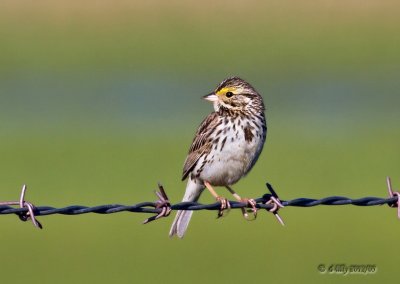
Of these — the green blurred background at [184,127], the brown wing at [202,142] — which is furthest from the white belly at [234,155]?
the green blurred background at [184,127]

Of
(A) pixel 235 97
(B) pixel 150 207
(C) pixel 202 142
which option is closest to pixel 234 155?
(C) pixel 202 142

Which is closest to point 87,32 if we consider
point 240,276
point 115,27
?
point 115,27

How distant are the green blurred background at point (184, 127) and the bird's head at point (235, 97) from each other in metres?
3.76

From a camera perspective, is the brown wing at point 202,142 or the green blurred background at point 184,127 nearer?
the brown wing at point 202,142

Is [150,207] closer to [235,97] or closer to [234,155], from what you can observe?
[234,155]

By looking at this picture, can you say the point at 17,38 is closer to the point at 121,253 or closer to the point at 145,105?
the point at 145,105

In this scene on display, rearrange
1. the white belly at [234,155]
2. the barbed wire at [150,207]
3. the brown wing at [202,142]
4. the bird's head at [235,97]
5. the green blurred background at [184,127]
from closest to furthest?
the barbed wire at [150,207] → the white belly at [234,155] → the brown wing at [202,142] → the bird's head at [235,97] → the green blurred background at [184,127]

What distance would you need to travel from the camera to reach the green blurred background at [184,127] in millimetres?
16922

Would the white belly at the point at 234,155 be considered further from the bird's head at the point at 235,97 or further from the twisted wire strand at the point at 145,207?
the twisted wire strand at the point at 145,207

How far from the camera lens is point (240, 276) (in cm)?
1584

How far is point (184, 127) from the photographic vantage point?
92.3 feet

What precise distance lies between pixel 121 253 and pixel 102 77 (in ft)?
68.5

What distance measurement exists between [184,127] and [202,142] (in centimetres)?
1614

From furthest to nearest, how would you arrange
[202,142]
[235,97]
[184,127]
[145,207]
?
[184,127] < [235,97] < [202,142] < [145,207]
